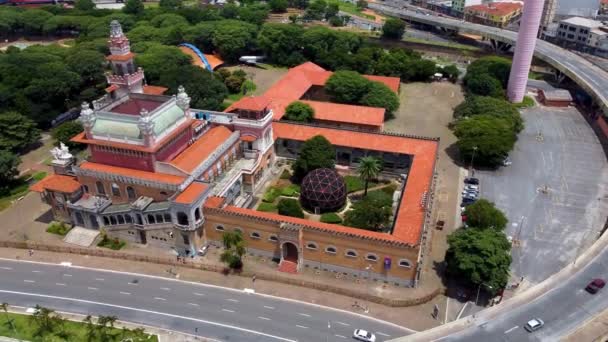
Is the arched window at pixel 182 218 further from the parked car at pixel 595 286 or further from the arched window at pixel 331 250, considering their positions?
the parked car at pixel 595 286

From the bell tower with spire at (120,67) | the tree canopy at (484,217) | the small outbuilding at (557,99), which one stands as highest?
the bell tower with spire at (120,67)

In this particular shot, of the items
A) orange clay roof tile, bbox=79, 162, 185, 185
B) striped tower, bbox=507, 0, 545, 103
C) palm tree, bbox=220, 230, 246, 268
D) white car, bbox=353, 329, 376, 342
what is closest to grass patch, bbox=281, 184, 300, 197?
palm tree, bbox=220, 230, 246, 268

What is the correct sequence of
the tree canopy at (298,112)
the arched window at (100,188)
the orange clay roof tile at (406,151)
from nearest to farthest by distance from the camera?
the orange clay roof tile at (406,151), the arched window at (100,188), the tree canopy at (298,112)

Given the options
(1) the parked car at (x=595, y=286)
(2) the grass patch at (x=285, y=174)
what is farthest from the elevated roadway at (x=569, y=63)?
(2) the grass patch at (x=285, y=174)

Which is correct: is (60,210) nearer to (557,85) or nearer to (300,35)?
(300,35)

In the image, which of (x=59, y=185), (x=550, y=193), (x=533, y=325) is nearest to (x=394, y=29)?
(x=550, y=193)

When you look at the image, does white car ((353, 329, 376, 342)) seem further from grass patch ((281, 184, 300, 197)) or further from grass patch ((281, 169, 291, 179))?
grass patch ((281, 169, 291, 179))
